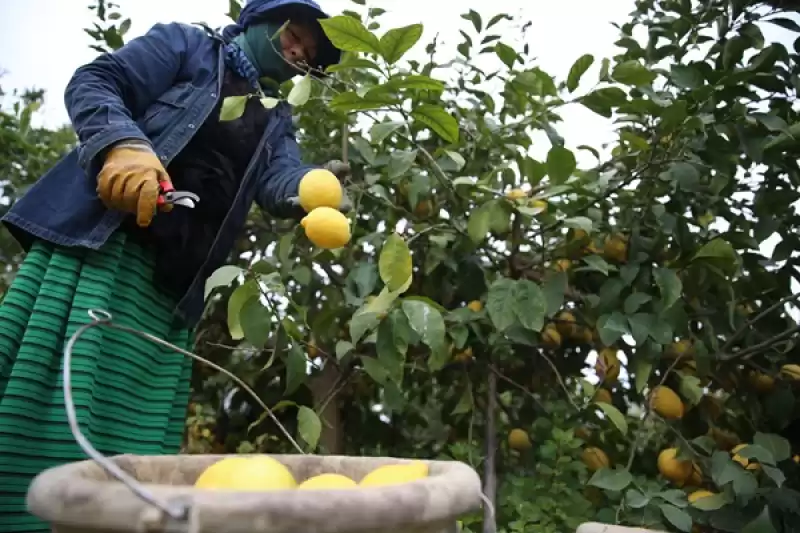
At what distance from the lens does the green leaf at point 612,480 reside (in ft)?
2.73

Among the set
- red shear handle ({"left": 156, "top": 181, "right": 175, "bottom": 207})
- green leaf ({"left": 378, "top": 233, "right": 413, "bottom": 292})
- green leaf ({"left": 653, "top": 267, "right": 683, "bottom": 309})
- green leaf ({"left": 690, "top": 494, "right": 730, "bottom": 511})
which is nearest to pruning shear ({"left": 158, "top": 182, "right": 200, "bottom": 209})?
red shear handle ({"left": 156, "top": 181, "right": 175, "bottom": 207})

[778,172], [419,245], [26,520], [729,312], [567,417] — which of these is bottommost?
[26,520]

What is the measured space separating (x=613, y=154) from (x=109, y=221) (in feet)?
2.78

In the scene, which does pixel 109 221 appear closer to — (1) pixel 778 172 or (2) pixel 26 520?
(2) pixel 26 520

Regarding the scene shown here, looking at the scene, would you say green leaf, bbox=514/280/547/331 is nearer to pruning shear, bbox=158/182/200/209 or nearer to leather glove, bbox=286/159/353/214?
leather glove, bbox=286/159/353/214

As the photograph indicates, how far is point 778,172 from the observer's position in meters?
1.07

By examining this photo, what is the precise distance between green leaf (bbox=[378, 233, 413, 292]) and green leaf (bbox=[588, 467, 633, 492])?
353 millimetres

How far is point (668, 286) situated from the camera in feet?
2.81

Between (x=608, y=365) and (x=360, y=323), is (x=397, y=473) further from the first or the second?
(x=608, y=365)

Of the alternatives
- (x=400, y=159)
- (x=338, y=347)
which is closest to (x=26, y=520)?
(x=338, y=347)

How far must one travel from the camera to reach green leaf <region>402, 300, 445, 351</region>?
0.71 m

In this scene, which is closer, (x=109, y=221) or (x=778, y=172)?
(x=109, y=221)

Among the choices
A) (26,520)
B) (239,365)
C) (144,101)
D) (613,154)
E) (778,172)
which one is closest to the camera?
(26,520)

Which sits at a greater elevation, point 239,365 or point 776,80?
point 776,80
